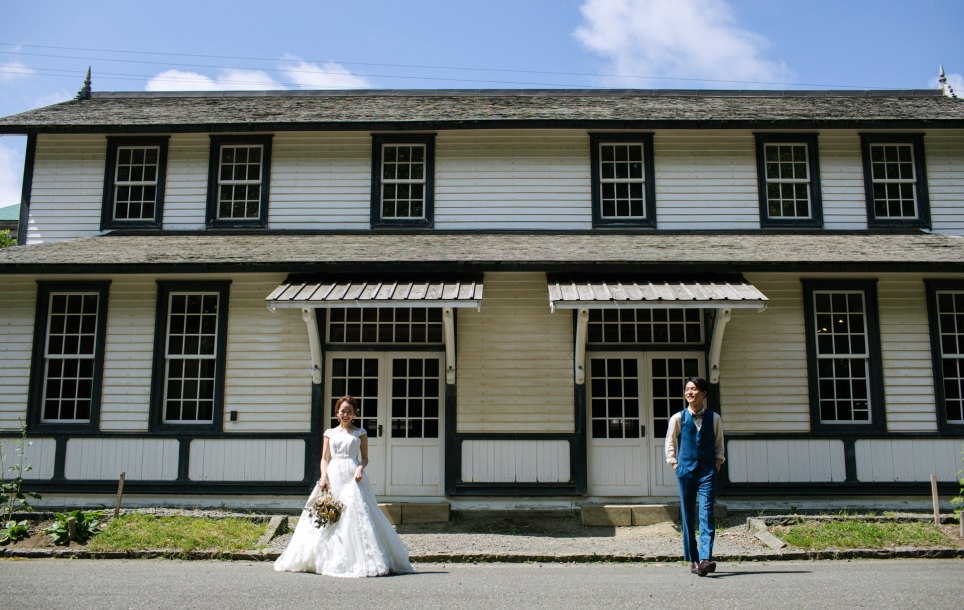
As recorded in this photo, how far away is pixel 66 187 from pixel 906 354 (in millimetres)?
13590

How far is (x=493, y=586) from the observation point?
21.4 ft

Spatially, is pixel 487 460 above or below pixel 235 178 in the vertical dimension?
below

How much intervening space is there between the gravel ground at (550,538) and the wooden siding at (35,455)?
149 inches

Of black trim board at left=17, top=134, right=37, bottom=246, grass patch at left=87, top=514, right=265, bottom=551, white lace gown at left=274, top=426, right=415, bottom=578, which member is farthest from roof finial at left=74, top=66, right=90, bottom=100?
white lace gown at left=274, top=426, right=415, bottom=578

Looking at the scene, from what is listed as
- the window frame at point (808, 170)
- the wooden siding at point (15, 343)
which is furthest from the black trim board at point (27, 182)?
the window frame at point (808, 170)

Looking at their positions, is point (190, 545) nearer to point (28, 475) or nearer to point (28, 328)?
point (28, 475)

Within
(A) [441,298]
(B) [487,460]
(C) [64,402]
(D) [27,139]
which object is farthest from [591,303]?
(D) [27,139]

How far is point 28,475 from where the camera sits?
10023mm

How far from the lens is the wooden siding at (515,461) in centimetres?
998

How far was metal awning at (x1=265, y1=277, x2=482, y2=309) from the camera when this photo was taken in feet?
29.5

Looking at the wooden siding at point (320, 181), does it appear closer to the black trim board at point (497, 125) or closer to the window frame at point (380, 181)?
the window frame at point (380, 181)

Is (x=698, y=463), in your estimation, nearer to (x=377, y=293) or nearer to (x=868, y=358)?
(x=377, y=293)

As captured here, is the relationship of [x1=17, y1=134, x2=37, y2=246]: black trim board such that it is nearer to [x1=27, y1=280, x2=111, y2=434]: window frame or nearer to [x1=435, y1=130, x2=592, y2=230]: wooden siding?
[x1=27, y1=280, x2=111, y2=434]: window frame

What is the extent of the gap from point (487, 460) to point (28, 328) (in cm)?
717
